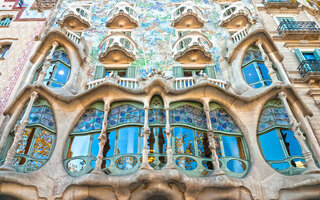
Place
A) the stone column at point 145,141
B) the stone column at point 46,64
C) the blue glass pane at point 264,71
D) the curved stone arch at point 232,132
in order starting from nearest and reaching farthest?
the stone column at point 145,141 < the curved stone arch at point 232,132 < the stone column at point 46,64 < the blue glass pane at point 264,71

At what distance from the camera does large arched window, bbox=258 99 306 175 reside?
27.5 ft

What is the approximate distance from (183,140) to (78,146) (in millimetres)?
3814

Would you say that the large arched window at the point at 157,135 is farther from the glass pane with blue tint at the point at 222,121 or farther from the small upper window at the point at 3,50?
the small upper window at the point at 3,50

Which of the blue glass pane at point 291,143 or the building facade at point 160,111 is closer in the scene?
the building facade at point 160,111

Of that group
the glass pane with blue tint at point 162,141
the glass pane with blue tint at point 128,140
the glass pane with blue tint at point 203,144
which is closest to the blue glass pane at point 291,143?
the glass pane with blue tint at point 203,144

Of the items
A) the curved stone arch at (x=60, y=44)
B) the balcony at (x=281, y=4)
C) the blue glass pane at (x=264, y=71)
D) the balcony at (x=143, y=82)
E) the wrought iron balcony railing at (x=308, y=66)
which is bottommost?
the balcony at (x=143, y=82)

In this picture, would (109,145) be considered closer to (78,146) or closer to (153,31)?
(78,146)

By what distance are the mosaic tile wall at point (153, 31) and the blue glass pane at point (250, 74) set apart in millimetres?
1275

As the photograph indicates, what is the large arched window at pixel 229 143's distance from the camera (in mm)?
8484

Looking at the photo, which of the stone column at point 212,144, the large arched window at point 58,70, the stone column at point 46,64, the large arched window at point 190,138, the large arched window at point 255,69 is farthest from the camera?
the large arched window at point 255,69

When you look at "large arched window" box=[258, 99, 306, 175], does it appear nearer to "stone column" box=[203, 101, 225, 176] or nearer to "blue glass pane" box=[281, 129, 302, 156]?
"blue glass pane" box=[281, 129, 302, 156]

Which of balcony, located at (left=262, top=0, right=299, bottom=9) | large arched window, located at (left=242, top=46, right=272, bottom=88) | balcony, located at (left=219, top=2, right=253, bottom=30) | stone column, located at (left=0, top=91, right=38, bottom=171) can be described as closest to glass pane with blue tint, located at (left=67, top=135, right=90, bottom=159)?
stone column, located at (left=0, top=91, right=38, bottom=171)

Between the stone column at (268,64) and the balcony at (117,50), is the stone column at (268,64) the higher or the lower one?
the lower one

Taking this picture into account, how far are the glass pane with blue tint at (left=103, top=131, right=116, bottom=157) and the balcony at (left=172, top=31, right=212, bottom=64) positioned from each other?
561cm
